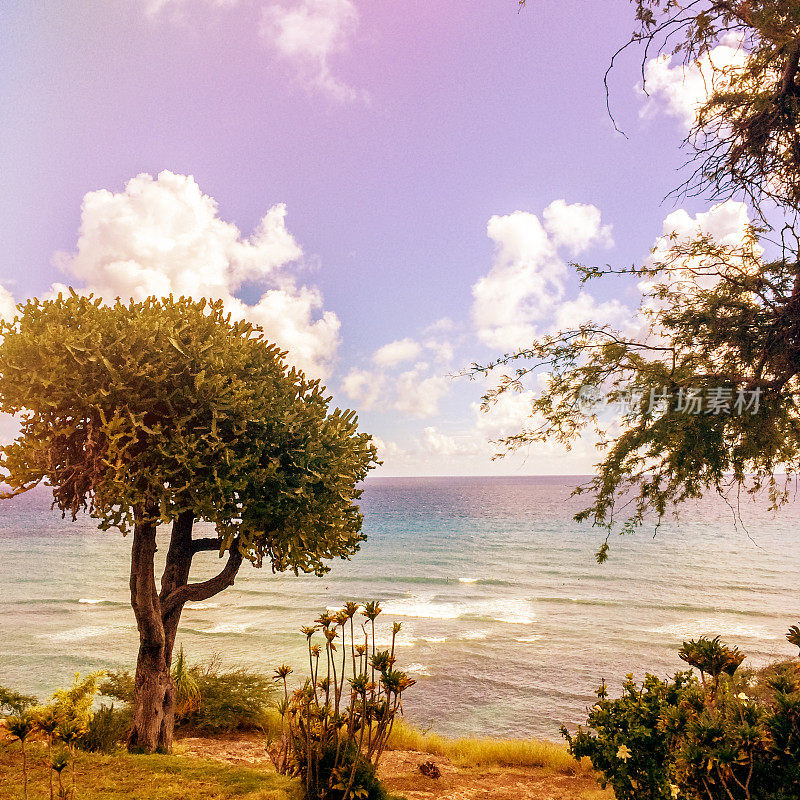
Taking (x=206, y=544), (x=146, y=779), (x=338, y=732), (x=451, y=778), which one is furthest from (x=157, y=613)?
(x=451, y=778)

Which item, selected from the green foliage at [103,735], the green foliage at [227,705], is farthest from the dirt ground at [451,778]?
the green foliage at [103,735]

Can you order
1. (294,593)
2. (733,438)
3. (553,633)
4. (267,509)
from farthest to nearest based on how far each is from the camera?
(294,593) → (553,633) → (733,438) → (267,509)

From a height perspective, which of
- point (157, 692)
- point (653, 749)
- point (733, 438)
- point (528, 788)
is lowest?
point (528, 788)

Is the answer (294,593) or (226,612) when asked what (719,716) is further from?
(294,593)

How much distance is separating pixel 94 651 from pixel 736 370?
99.5 ft

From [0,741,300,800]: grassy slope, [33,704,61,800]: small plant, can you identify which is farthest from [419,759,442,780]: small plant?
[33,704,61,800]: small plant

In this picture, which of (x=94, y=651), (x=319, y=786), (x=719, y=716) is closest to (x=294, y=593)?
(x=94, y=651)

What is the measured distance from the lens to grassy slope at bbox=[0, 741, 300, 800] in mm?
6785

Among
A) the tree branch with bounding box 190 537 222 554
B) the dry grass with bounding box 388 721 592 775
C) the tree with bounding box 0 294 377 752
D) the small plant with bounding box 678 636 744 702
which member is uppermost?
the tree with bounding box 0 294 377 752

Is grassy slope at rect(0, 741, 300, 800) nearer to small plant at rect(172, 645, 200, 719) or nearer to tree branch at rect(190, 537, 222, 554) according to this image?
tree branch at rect(190, 537, 222, 554)

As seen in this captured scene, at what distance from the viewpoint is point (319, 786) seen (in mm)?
6426

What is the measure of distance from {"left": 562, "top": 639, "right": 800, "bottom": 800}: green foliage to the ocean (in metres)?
14.7

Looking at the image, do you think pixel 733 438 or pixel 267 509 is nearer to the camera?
pixel 267 509

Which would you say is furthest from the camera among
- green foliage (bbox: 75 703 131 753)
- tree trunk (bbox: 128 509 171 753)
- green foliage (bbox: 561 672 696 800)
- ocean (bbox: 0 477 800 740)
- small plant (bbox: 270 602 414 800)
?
ocean (bbox: 0 477 800 740)
